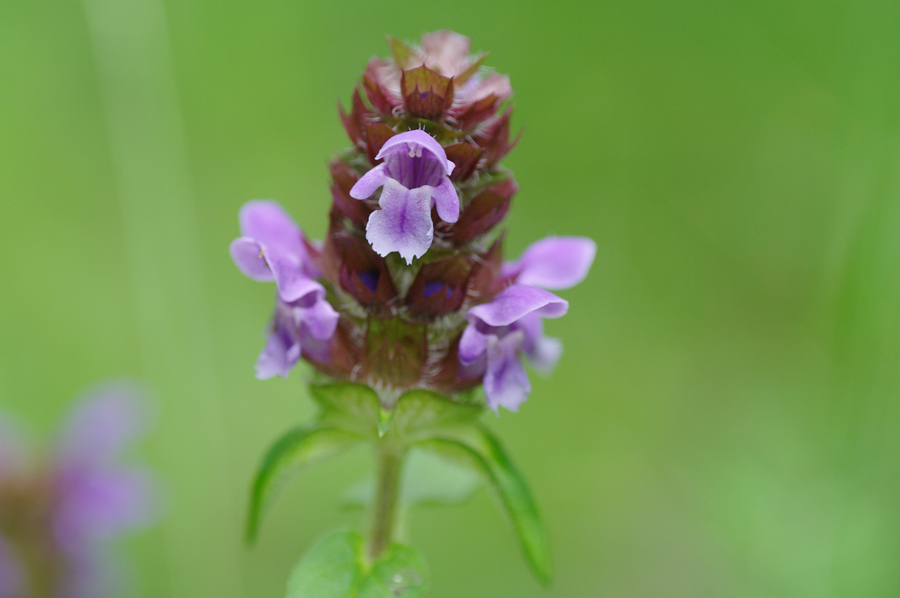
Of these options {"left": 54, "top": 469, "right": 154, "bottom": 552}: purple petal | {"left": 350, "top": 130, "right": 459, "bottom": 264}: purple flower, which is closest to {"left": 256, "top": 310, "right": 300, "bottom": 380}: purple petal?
{"left": 350, "top": 130, "right": 459, "bottom": 264}: purple flower

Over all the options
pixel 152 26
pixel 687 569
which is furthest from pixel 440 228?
pixel 687 569

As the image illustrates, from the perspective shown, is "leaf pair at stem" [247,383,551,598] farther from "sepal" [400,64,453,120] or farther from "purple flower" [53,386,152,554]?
"purple flower" [53,386,152,554]

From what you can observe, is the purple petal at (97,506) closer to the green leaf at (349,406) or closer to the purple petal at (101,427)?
the purple petal at (101,427)

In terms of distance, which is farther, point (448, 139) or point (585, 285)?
point (585, 285)

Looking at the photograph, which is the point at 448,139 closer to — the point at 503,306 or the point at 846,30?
the point at 503,306

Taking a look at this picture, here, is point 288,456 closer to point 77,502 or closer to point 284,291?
point 284,291

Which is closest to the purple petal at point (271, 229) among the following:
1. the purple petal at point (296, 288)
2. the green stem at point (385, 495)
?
the purple petal at point (296, 288)

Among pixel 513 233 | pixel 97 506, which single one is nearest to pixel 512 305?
pixel 97 506
